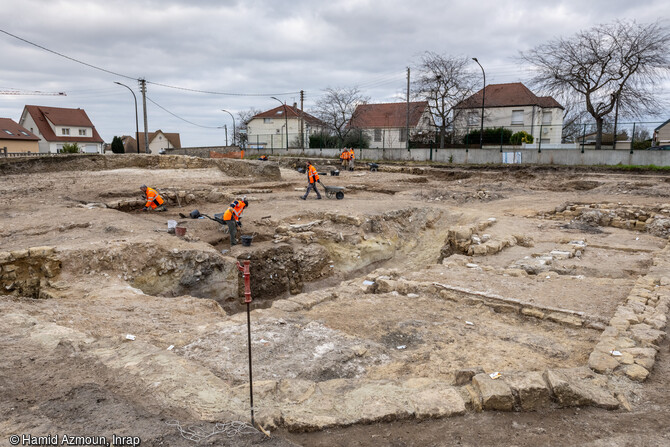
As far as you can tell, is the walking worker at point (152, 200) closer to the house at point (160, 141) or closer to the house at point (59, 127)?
the house at point (59, 127)

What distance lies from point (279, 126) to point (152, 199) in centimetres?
4334

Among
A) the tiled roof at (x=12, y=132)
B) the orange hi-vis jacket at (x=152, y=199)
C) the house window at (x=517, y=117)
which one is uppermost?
the house window at (x=517, y=117)

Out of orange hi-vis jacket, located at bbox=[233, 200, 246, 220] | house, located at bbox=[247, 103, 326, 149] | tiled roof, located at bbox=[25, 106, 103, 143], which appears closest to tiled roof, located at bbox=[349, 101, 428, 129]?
house, located at bbox=[247, 103, 326, 149]

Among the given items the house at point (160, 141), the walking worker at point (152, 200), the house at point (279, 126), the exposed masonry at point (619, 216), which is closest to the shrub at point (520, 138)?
the exposed masonry at point (619, 216)

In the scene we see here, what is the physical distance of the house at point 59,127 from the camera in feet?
153

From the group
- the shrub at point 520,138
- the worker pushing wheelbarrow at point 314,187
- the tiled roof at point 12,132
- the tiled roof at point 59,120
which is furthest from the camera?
the tiled roof at point 59,120

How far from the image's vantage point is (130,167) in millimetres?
24922

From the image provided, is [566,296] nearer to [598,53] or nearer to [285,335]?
[285,335]

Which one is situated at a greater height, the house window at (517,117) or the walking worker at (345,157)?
the house window at (517,117)

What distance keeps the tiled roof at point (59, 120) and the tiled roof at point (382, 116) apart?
2995cm

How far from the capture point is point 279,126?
5547 centimetres

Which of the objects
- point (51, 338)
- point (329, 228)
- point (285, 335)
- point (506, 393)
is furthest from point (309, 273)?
point (506, 393)

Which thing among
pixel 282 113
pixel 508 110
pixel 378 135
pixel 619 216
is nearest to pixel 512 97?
pixel 508 110

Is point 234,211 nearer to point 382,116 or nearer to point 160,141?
point 382,116
